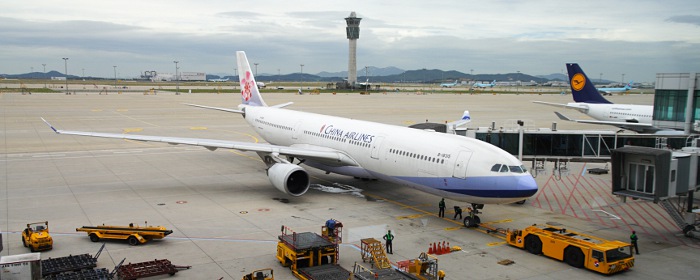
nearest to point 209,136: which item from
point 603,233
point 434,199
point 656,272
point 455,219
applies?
point 434,199

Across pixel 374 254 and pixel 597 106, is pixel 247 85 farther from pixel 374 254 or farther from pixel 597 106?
pixel 597 106

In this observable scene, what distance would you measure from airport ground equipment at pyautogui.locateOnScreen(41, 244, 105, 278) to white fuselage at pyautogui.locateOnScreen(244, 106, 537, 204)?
41.6ft

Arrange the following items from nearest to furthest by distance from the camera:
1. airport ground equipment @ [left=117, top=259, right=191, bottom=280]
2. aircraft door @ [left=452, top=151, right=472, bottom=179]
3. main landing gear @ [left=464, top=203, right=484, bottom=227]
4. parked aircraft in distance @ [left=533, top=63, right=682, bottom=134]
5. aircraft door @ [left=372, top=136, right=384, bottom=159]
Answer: airport ground equipment @ [left=117, top=259, right=191, bottom=280] < aircraft door @ [left=452, top=151, right=472, bottom=179] < main landing gear @ [left=464, top=203, right=484, bottom=227] < aircraft door @ [left=372, top=136, right=384, bottom=159] < parked aircraft in distance @ [left=533, top=63, right=682, bottom=134]

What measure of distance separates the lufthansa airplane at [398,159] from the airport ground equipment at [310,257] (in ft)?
19.8

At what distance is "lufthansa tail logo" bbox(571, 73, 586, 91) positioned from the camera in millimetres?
53938

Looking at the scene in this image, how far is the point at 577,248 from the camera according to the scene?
17844mm

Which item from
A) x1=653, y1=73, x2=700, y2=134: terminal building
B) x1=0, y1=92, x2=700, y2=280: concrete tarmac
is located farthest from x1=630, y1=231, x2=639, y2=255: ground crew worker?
x1=653, y1=73, x2=700, y2=134: terminal building

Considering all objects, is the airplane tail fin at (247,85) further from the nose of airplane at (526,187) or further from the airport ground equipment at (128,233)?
the nose of airplane at (526,187)

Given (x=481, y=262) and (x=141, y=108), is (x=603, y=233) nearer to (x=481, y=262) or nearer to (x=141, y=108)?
(x=481, y=262)

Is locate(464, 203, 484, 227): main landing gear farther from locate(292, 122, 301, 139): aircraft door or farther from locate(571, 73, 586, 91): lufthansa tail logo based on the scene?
locate(571, 73, 586, 91): lufthansa tail logo

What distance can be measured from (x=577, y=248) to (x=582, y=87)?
134ft

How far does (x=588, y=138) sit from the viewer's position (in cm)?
2748

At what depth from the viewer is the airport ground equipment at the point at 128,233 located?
1920 cm

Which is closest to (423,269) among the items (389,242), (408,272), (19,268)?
(408,272)
